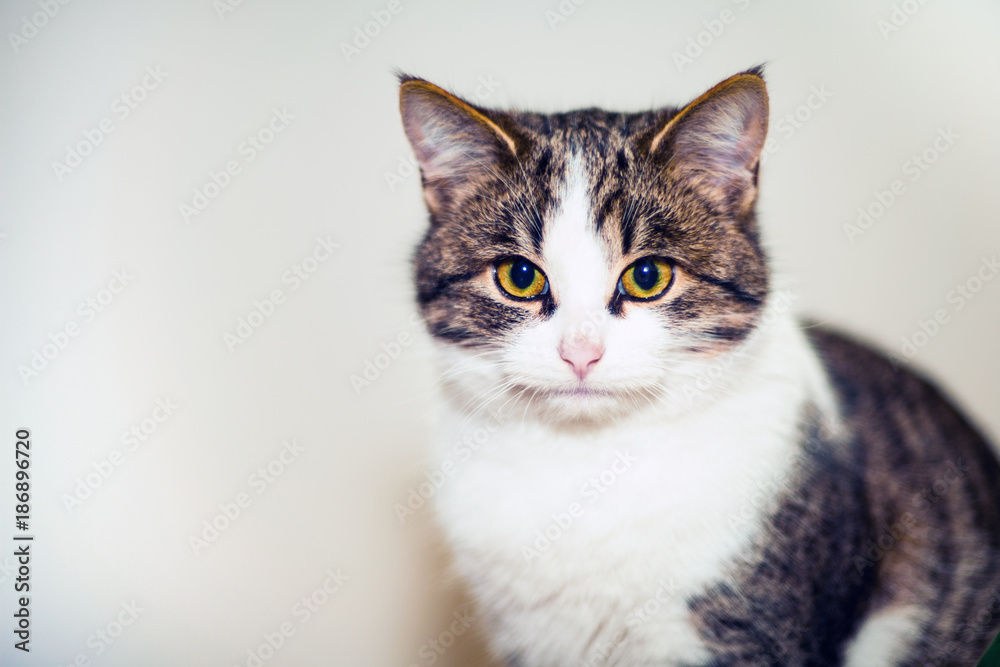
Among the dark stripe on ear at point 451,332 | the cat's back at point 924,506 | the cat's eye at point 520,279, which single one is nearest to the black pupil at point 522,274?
the cat's eye at point 520,279

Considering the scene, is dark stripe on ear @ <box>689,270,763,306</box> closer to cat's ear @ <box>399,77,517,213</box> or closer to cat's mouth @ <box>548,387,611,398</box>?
cat's mouth @ <box>548,387,611,398</box>

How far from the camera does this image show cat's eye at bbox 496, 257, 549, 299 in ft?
4.31

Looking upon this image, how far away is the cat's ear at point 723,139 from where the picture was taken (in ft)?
4.06

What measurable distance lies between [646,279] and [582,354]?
226mm

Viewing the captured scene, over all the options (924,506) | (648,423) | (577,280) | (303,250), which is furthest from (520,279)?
(924,506)

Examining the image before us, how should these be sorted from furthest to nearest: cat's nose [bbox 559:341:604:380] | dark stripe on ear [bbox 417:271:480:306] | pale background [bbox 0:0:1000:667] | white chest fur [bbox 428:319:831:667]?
pale background [bbox 0:0:1000:667] < dark stripe on ear [bbox 417:271:480:306] < white chest fur [bbox 428:319:831:667] < cat's nose [bbox 559:341:604:380]

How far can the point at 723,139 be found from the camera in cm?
131

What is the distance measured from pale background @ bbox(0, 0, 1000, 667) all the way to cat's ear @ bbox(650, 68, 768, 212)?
0.23 metres

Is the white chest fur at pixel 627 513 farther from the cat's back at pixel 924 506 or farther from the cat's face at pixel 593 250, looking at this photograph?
the cat's back at pixel 924 506

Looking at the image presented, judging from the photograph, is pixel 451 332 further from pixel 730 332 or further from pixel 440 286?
pixel 730 332

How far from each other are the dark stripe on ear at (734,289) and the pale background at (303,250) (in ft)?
0.67

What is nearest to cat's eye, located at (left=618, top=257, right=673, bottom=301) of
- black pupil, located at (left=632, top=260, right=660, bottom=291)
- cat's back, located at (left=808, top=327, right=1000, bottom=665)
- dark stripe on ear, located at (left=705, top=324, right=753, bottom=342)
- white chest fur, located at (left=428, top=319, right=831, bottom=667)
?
black pupil, located at (left=632, top=260, right=660, bottom=291)

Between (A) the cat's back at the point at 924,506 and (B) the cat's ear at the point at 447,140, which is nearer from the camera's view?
(B) the cat's ear at the point at 447,140

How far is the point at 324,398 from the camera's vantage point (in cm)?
180
